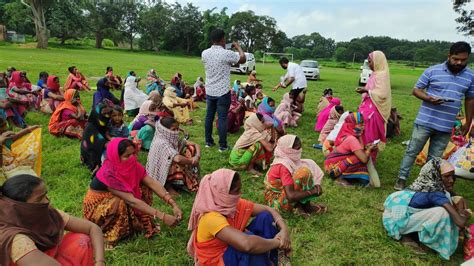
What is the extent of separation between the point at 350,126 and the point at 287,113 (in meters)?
3.35

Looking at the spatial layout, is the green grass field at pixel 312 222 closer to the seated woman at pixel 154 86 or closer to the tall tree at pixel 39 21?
the seated woman at pixel 154 86

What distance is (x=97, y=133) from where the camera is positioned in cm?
463

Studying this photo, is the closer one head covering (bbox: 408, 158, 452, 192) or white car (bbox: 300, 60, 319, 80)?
head covering (bbox: 408, 158, 452, 192)

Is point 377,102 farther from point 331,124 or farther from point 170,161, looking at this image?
point 170,161

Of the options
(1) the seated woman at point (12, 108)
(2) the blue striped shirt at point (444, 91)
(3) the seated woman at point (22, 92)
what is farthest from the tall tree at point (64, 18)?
(2) the blue striped shirt at point (444, 91)

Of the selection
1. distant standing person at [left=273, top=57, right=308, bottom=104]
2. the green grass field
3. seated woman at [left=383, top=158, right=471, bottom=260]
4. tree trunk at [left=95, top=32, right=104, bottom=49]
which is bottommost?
the green grass field

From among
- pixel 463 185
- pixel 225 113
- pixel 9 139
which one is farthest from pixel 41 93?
pixel 463 185

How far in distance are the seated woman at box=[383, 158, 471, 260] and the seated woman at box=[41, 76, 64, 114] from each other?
24.1 feet

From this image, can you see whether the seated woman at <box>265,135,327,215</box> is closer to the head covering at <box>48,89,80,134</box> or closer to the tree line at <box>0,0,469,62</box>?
the head covering at <box>48,89,80,134</box>

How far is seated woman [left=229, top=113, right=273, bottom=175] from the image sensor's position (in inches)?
208

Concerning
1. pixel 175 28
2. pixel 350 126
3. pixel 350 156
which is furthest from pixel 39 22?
pixel 350 156

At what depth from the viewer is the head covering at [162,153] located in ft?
14.0

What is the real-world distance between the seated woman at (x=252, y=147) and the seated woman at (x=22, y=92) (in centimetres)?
452

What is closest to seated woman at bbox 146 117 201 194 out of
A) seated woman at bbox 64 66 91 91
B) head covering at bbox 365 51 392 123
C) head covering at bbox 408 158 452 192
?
head covering at bbox 408 158 452 192
